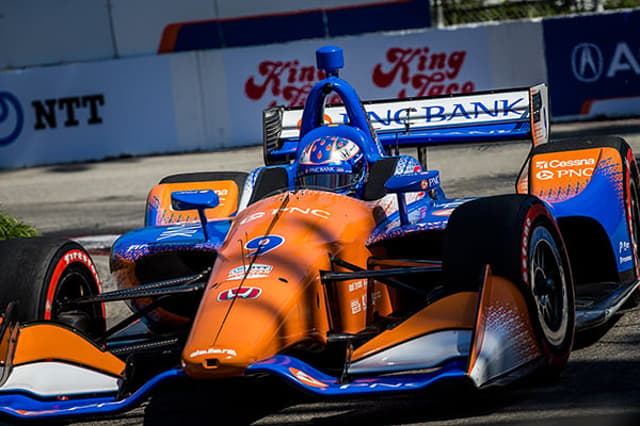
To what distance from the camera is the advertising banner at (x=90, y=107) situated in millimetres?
17688

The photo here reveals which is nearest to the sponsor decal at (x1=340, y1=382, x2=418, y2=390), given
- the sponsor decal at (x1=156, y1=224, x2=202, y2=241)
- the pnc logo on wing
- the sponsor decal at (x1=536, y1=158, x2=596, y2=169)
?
the sponsor decal at (x1=156, y1=224, x2=202, y2=241)

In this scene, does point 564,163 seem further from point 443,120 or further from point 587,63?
point 587,63

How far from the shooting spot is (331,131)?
6762mm

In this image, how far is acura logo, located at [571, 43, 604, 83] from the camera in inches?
651

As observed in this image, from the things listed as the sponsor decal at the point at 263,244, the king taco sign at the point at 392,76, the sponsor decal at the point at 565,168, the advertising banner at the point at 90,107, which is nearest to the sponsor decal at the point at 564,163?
the sponsor decal at the point at 565,168

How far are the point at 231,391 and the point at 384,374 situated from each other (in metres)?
1.32

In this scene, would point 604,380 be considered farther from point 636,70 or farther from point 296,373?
point 636,70

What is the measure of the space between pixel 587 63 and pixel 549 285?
11.8 meters

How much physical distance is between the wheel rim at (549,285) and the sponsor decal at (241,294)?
1.27 metres

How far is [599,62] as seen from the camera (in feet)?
54.2

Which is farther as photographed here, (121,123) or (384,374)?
(121,123)

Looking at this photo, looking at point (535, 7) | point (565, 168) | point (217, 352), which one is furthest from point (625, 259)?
point (535, 7)

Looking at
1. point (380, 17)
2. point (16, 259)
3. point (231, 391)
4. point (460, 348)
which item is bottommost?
point (231, 391)

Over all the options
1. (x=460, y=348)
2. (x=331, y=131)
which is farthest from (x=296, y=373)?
(x=331, y=131)
